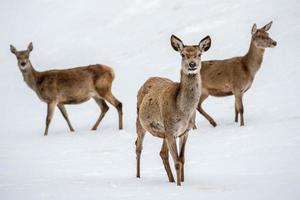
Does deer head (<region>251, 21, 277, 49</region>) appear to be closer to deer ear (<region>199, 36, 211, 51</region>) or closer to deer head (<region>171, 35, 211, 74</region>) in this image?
→ deer ear (<region>199, 36, 211, 51</region>)

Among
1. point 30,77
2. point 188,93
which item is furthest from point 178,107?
point 30,77

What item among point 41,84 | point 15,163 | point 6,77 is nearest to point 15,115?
point 41,84

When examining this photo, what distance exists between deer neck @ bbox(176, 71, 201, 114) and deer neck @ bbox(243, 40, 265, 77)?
21.2ft

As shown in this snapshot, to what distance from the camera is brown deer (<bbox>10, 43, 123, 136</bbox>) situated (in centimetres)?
1711

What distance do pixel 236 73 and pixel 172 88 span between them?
6.13 m

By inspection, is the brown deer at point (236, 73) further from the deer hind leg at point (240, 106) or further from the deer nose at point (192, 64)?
the deer nose at point (192, 64)

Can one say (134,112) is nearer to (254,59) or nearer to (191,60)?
(254,59)

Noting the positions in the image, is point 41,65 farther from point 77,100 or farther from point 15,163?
point 15,163

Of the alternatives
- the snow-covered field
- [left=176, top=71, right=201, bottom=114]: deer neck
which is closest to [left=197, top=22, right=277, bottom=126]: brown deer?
the snow-covered field

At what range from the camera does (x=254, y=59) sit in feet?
50.9

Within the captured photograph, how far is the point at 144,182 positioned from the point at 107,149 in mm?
4588

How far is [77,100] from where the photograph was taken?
17281 millimetres

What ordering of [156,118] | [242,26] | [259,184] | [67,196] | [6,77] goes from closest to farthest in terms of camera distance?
[67,196] < [259,184] < [156,118] < [242,26] < [6,77]

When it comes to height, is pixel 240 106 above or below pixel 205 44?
below
